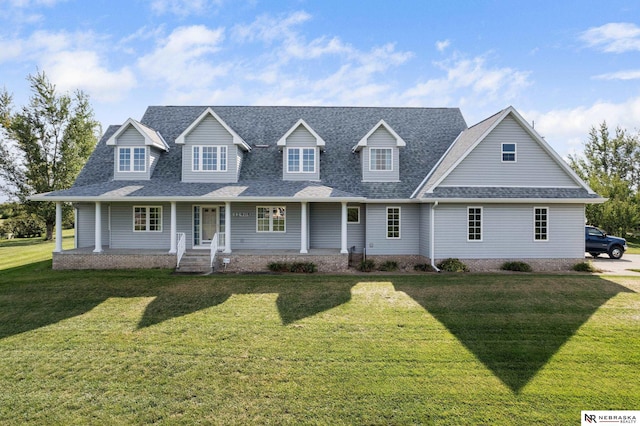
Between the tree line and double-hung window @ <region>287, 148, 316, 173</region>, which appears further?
the tree line

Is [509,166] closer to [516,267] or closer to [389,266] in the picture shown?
[516,267]

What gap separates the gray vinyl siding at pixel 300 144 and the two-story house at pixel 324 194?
0.06 m

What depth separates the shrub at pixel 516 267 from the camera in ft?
53.6

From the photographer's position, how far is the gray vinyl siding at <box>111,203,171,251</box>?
60.6 ft

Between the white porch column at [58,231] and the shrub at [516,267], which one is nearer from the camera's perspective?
the shrub at [516,267]

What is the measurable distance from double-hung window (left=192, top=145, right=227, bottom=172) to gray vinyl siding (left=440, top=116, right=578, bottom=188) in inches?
471

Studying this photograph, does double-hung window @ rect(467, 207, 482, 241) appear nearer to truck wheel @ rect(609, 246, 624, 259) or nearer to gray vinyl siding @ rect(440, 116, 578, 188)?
gray vinyl siding @ rect(440, 116, 578, 188)

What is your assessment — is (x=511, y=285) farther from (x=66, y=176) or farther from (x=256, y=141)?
(x=66, y=176)

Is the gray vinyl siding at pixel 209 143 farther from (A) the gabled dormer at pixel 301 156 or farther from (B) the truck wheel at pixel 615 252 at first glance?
(B) the truck wheel at pixel 615 252

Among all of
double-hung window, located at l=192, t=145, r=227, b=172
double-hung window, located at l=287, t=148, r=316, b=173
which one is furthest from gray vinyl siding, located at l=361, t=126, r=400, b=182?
double-hung window, located at l=192, t=145, r=227, b=172

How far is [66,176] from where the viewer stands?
109ft

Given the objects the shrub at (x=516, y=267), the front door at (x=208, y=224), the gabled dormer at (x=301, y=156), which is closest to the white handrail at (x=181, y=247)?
the front door at (x=208, y=224)

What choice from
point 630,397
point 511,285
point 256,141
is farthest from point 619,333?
point 256,141

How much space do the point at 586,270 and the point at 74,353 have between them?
20516mm
